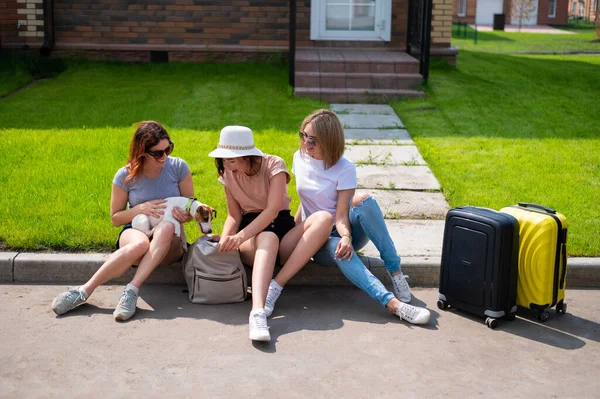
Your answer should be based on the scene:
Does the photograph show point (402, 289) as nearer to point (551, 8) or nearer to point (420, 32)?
point (420, 32)

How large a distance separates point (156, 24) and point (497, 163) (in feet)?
24.8

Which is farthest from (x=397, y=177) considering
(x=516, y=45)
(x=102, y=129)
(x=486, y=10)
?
(x=486, y=10)

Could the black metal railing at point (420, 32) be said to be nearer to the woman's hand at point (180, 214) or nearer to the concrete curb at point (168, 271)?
the concrete curb at point (168, 271)

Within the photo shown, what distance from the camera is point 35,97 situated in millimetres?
11242

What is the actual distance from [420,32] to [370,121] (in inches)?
99.8

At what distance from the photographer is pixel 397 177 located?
313 inches

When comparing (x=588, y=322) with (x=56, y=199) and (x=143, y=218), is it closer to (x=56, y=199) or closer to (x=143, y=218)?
(x=143, y=218)

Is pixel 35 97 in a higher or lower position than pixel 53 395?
higher

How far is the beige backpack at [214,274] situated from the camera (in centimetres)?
530

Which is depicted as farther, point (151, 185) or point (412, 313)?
point (151, 185)

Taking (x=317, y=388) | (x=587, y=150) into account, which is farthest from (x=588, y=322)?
(x=587, y=150)

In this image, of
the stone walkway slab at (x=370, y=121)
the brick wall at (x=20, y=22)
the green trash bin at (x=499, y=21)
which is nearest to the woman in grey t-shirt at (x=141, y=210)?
the stone walkway slab at (x=370, y=121)

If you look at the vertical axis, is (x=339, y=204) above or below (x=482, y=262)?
above

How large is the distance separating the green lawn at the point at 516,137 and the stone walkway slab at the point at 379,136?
A: 6.2 inches
